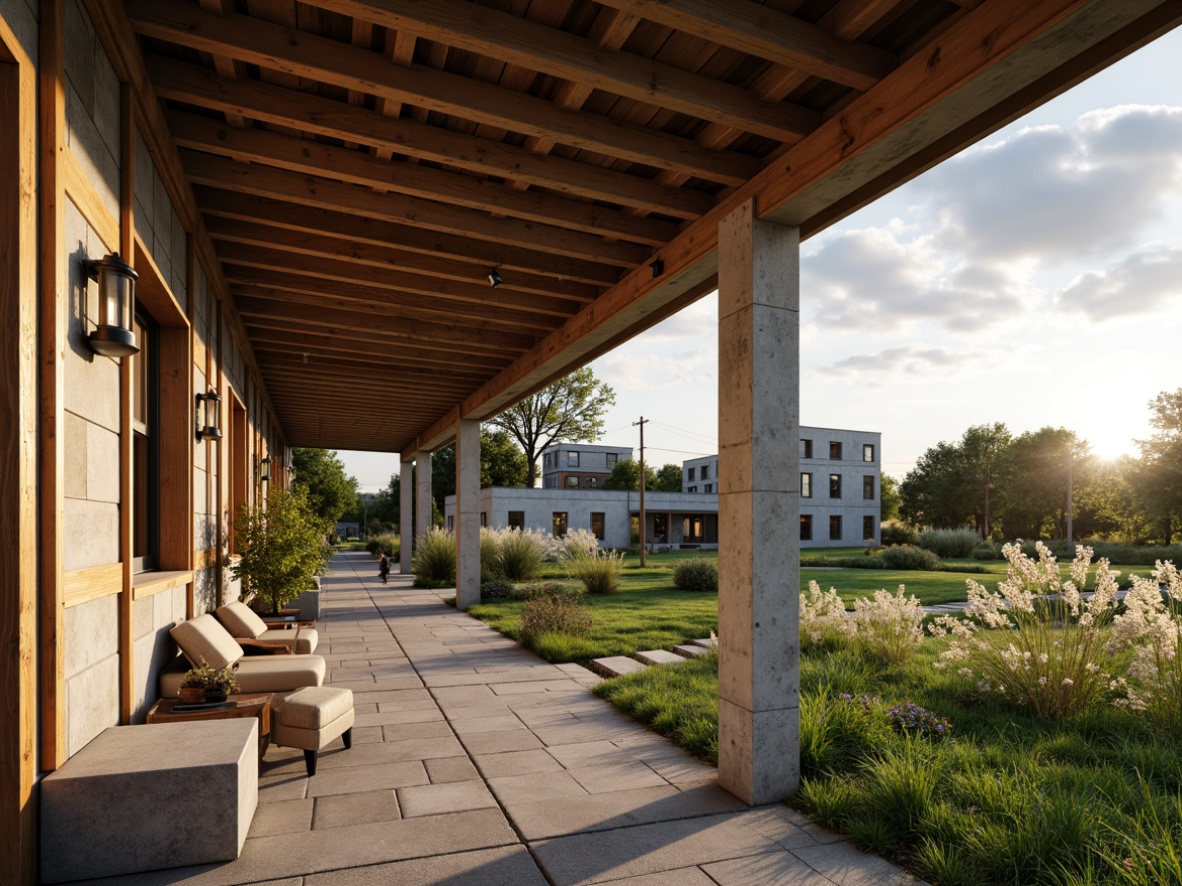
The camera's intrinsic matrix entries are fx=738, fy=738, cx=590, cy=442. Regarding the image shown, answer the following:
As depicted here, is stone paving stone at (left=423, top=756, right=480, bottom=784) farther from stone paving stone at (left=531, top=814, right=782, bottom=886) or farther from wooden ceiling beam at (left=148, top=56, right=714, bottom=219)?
wooden ceiling beam at (left=148, top=56, right=714, bottom=219)

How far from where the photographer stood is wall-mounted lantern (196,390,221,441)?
18.3 ft

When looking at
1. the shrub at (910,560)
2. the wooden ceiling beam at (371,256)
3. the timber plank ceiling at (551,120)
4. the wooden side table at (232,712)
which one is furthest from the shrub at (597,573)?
the shrub at (910,560)

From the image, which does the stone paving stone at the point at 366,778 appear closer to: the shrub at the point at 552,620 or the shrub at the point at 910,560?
the shrub at the point at 552,620

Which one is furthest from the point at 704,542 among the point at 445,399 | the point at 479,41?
the point at 479,41

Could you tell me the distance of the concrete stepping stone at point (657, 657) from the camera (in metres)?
7.01

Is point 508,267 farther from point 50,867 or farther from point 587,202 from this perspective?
point 50,867

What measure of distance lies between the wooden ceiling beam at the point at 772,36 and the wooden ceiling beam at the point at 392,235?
2.69 meters

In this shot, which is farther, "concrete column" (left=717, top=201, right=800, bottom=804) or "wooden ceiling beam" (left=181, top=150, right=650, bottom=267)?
"wooden ceiling beam" (left=181, top=150, right=650, bottom=267)

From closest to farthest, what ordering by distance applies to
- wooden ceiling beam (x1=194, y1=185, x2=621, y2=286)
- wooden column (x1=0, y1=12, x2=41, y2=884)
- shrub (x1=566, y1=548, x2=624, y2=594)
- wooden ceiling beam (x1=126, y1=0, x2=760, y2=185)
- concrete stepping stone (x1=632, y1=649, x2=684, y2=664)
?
wooden column (x1=0, y1=12, x2=41, y2=884)
wooden ceiling beam (x1=126, y1=0, x2=760, y2=185)
wooden ceiling beam (x1=194, y1=185, x2=621, y2=286)
concrete stepping stone (x1=632, y1=649, x2=684, y2=664)
shrub (x1=566, y1=548, x2=624, y2=594)

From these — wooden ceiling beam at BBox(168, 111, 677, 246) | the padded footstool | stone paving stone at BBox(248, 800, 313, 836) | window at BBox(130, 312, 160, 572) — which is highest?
wooden ceiling beam at BBox(168, 111, 677, 246)

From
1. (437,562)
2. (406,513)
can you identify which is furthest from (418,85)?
(406,513)

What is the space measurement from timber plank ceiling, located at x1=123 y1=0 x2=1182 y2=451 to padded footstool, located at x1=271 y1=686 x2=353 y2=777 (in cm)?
295

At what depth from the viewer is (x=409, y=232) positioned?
531 centimetres

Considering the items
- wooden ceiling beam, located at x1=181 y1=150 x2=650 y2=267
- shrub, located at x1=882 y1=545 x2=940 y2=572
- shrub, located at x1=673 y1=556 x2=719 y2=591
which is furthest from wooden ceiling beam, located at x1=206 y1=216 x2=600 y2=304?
shrub, located at x1=882 y1=545 x2=940 y2=572
